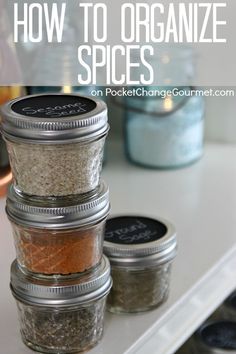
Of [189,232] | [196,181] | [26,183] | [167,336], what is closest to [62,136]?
[26,183]

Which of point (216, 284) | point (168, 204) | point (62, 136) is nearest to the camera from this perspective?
point (62, 136)

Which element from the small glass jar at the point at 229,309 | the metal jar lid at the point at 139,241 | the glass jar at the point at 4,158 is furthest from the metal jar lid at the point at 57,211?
the small glass jar at the point at 229,309

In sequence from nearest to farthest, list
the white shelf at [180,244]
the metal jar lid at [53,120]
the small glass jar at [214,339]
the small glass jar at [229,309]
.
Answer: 1. the metal jar lid at [53,120]
2. the white shelf at [180,244]
3. the small glass jar at [214,339]
4. the small glass jar at [229,309]

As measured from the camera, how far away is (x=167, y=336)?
72 centimetres

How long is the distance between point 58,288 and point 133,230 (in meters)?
0.16

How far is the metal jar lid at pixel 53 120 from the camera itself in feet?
1.90

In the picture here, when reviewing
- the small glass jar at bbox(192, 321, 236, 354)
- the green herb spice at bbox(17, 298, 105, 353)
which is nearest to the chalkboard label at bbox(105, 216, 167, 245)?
the green herb spice at bbox(17, 298, 105, 353)

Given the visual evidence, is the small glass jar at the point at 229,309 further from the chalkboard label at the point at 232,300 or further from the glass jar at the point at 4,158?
the glass jar at the point at 4,158

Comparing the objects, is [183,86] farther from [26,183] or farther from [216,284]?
[26,183]

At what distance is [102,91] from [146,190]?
0.16 metres

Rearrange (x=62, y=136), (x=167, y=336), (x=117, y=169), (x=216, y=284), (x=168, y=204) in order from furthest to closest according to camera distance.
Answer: (x=117, y=169), (x=168, y=204), (x=216, y=284), (x=167, y=336), (x=62, y=136)

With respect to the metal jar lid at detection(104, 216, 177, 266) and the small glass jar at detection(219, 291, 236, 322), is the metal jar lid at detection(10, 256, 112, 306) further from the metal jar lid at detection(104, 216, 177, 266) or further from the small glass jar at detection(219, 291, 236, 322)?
the small glass jar at detection(219, 291, 236, 322)

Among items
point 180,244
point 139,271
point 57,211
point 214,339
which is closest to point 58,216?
point 57,211

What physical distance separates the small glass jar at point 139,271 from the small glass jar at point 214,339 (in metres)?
0.20
